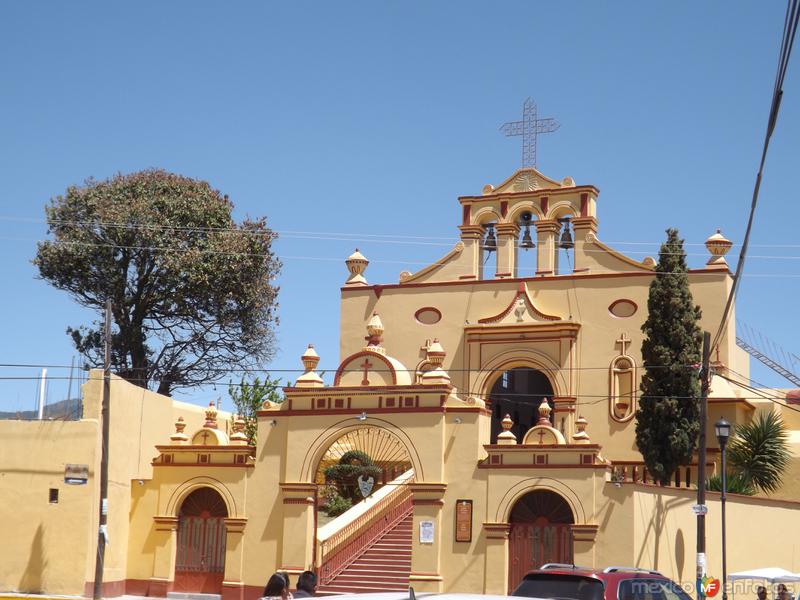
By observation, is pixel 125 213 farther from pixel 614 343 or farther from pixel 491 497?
pixel 491 497

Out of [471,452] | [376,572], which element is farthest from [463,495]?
[376,572]

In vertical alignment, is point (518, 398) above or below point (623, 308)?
below

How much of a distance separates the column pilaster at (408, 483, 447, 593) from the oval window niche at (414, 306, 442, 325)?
10.4 m

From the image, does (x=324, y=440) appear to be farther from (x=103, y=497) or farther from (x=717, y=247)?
(x=717, y=247)

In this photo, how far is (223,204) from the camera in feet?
162

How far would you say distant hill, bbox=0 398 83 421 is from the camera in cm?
2966

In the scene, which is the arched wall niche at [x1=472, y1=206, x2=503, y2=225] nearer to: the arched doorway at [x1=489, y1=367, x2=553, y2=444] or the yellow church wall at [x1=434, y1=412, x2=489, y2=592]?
the arched doorway at [x1=489, y1=367, x2=553, y2=444]

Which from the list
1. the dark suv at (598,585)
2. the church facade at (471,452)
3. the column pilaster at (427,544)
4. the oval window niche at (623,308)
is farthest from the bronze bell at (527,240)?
the dark suv at (598,585)

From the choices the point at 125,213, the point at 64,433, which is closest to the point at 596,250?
the point at 64,433

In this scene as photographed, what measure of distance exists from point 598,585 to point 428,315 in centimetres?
2402

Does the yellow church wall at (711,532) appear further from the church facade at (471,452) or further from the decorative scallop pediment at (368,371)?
the decorative scallop pediment at (368,371)

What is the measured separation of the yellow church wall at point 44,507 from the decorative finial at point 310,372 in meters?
5.05

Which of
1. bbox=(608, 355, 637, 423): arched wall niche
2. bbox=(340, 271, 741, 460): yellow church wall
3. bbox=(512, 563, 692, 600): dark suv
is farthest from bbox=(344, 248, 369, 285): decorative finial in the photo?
bbox=(512, 563, 692, 600): dark suv

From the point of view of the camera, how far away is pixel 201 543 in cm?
2986
